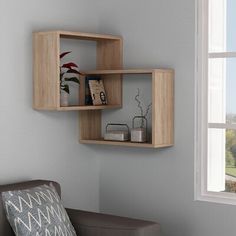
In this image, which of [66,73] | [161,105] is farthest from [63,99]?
[161,105]

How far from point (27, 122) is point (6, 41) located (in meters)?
0.56

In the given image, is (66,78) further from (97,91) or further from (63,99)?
(97,91)

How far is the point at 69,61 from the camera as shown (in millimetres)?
4500

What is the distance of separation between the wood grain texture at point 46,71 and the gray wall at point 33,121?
52 millimetres

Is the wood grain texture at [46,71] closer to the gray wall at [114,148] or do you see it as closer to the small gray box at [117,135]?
the gray wall at [114,148]

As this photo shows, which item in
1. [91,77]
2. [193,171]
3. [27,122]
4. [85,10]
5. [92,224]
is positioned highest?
[85,10]

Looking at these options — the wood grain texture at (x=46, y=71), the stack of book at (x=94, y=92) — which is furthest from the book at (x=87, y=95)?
the wood grain texture at (x=46, y=71)

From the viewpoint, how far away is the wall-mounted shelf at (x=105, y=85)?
408cm

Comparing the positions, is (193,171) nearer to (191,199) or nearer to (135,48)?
(191,199)

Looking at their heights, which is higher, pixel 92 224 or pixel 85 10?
pixel 85 10

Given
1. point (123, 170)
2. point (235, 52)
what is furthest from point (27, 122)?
A: point (235, 52)

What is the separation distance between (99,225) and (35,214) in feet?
1.38

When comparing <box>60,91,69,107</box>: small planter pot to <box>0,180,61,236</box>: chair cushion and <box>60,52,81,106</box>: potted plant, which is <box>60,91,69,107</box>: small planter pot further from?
<box>0,180,61,236</box>: chair cushion

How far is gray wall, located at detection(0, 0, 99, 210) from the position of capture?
13.3ft
